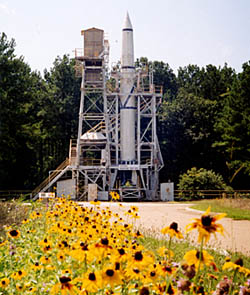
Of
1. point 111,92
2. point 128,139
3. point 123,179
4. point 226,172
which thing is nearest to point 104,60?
point 111,92

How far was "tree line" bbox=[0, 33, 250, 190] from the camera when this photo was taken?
1603 inches

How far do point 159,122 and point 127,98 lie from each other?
11075mm

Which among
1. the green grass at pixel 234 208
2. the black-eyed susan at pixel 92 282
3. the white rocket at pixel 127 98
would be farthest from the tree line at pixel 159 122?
the black-eyed susan at pixel 92 282

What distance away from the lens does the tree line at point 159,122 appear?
40.7m

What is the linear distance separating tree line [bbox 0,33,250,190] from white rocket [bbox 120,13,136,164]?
848 cm

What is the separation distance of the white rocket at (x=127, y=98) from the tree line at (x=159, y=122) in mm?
8485

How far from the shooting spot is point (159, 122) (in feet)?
170

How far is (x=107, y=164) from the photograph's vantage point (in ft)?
128

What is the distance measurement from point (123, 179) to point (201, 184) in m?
7.38

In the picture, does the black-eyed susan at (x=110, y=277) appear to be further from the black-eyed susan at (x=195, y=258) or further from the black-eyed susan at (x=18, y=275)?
the black-eyed susan at (x=18, y=275)

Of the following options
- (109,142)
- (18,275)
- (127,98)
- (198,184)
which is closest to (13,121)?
(109,142)

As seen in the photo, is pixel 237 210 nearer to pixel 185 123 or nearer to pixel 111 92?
pixel 111 92

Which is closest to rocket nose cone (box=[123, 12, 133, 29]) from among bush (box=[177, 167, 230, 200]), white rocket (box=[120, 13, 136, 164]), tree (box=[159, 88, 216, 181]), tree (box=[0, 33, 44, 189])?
white rocket (box=[120, 13, 136, 164])

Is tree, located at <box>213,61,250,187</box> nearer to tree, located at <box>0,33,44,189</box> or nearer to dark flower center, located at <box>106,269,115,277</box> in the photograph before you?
tree, located at <box>0,33,44,189</box>
